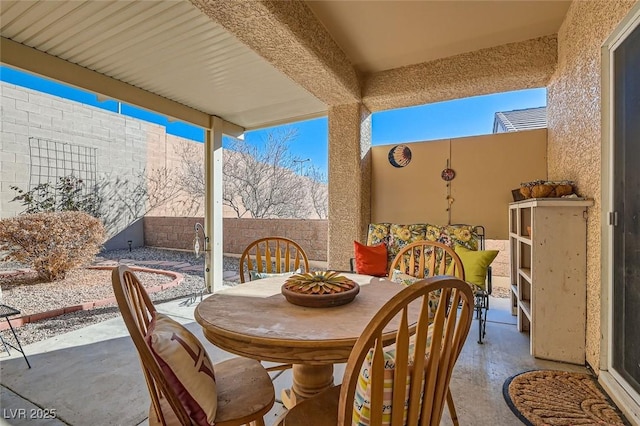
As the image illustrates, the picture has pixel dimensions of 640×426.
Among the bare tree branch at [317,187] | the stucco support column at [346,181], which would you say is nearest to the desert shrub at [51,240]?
the stucco support column at [346,181]

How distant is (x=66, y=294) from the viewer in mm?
3986

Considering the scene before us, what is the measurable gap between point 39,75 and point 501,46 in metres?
4.24

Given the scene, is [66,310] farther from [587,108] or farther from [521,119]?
[521,119]

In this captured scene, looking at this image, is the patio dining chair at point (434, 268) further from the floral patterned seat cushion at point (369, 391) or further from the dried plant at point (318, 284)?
the floral patterned seat cushion at point (369, 391)

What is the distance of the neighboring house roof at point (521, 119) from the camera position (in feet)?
16.0

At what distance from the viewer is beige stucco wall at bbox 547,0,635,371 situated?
2047 mm

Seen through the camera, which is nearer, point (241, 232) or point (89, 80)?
point (89, 80)

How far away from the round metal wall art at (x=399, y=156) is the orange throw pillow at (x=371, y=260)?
1232 millimetres

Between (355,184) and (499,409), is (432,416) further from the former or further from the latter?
(355,184)

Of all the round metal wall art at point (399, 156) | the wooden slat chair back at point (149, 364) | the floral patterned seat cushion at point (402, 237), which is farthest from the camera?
the round metal wall art at point (399, 156)

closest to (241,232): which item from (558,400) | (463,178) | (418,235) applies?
(418,235)

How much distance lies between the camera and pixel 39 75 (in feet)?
8.86

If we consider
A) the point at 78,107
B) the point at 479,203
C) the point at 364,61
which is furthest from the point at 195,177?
the point at 479,203

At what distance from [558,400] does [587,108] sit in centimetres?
197
